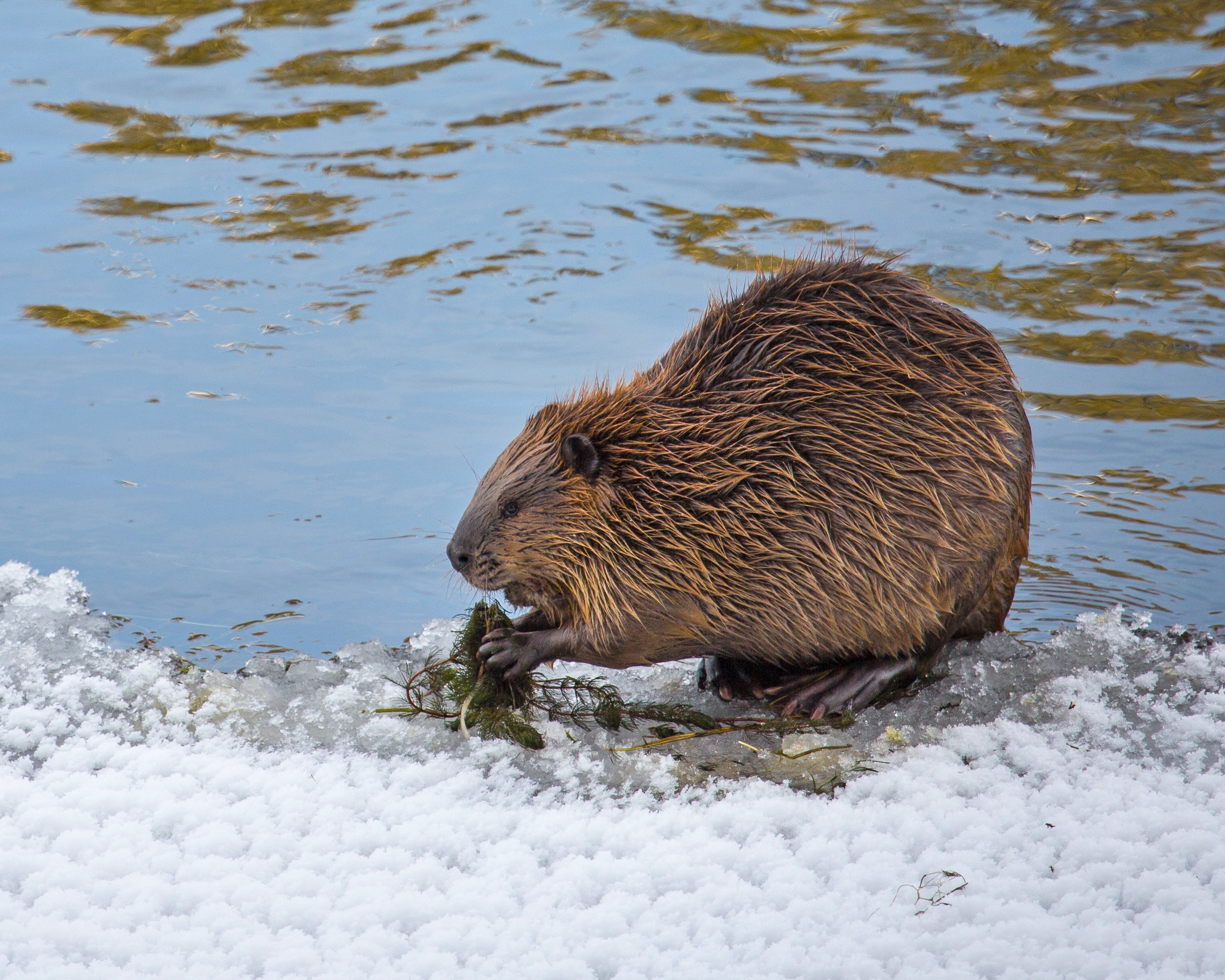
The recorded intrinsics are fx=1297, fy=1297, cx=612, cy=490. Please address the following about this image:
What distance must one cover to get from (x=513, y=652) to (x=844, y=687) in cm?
71

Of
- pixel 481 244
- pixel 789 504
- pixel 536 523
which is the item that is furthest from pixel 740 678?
pixel 481 244

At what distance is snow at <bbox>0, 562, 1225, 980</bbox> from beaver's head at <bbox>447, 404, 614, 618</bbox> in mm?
345

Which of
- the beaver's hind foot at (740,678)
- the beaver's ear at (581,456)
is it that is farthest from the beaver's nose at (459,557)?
the beaver's hind foot at (740,678)

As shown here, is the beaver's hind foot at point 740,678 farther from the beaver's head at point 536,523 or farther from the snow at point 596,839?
the beaver's head at point 536,523

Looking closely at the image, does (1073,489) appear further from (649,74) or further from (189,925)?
(649,74)

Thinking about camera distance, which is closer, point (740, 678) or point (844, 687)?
point (844, 687)

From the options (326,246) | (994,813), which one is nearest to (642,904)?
(994,813)

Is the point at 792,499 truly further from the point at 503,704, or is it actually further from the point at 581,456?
the point at 503,704

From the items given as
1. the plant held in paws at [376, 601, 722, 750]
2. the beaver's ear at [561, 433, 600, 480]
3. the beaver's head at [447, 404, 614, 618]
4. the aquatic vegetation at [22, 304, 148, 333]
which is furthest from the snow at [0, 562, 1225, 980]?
the aquatic vegetation at [22, 304, 148, 333]

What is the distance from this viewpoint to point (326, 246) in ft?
19.1

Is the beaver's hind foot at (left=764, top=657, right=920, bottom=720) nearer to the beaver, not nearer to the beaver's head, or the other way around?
the beaver

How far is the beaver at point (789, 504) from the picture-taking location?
262cm

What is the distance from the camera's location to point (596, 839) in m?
2.35

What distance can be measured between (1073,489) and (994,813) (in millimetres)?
2120
